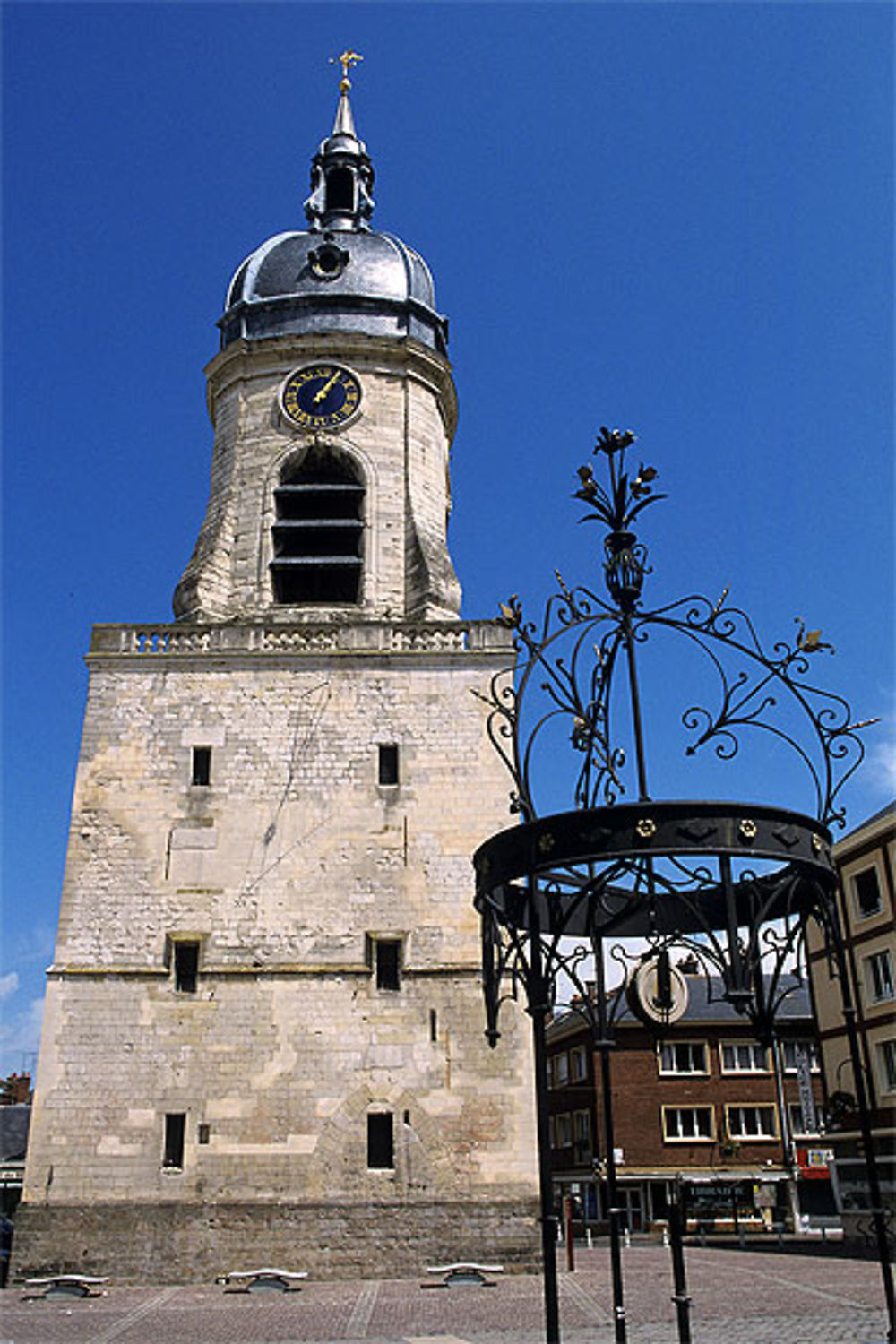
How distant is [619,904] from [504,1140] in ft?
30.7

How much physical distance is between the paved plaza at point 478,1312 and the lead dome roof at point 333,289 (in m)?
18.0

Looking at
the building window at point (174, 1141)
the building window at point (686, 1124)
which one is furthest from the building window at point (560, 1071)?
the building window at point (174, 1141)

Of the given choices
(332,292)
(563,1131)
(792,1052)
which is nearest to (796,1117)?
(792,1052)

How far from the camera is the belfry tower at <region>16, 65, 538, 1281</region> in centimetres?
1595

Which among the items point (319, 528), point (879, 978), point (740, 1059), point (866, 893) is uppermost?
point (319, 528)

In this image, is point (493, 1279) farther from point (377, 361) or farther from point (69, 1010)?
point (377, 361)

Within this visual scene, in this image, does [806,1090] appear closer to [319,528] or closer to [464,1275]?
[464,1275]

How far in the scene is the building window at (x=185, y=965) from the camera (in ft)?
56.7

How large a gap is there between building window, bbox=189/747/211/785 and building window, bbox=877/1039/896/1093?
46.1ft

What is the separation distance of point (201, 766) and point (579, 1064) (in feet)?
64.7

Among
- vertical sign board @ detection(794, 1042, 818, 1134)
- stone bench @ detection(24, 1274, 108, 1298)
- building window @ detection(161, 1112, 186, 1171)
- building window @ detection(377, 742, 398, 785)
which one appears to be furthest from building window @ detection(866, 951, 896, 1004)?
stone bench @ detection(24, 1274, 108, 1298)

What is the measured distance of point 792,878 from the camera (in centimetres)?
665

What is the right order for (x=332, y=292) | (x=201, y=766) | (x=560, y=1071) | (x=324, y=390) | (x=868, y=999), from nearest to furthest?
(x=201, y=766) < (x=868, y=999) < (x=324, y=390) < (x=332, y=292) < (x=560, y=1071)

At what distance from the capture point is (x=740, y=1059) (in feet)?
103
